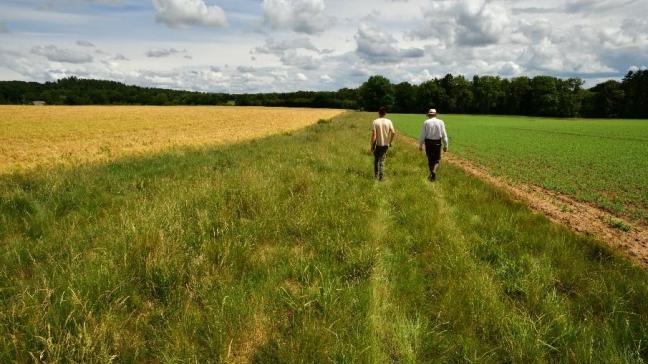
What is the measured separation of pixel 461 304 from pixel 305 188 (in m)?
4.88

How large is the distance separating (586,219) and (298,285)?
26.4ft

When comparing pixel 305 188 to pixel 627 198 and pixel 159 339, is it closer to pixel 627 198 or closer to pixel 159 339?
pixel 159 339

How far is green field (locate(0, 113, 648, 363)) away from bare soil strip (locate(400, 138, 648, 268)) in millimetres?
1252

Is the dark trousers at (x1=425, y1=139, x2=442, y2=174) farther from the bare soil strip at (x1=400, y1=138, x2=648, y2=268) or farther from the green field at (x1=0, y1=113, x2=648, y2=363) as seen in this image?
the green field at (x1=0, y1=113, x2=648, y2=363)

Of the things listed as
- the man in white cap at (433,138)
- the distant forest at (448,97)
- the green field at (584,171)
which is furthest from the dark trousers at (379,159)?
the distant forest at (448,97)

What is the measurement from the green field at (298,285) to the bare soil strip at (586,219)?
125 centimetres

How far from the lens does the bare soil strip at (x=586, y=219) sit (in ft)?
22.3

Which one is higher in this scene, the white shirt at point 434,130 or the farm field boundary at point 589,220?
the white shirt at point 434,130

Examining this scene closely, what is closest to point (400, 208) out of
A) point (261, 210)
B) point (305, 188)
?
point (305, 188)

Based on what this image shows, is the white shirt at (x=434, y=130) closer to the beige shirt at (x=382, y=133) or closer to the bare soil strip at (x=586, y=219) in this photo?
the beige shirt at (x=382, y=133)

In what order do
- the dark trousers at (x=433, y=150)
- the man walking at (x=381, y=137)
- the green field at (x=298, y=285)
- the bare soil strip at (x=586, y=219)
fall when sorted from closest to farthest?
the green field at (x=298, y=285), the bare soil strip at (x=586, y=219), the man walking at (x=381, y=137), the dark trousers at (x=433, y=150)

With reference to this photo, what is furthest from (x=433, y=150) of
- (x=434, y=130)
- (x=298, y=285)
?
(x=298, y=285)

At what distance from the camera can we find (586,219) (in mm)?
8664

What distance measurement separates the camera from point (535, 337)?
3432 millimetres
